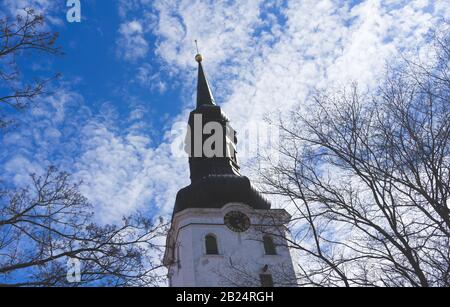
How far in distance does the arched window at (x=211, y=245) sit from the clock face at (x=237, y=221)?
1092 millimetres

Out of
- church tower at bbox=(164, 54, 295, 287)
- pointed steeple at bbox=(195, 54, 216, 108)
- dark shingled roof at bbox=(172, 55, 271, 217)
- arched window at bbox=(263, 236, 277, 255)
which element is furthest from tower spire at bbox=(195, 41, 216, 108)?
arched window at bbox=(263, 236, 277, 255)

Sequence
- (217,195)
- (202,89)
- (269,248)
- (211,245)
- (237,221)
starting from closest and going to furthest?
(211,245), (269,248), (237,221), (217,195), (202,89)

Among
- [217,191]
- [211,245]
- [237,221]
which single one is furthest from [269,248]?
[217,191]

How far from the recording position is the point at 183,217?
29.5 m

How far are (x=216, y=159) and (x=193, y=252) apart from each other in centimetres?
685

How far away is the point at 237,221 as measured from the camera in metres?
29.4

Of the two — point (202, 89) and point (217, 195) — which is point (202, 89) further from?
point (217, 195)

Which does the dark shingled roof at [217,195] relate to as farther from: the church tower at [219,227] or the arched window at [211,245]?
the arched window at [211,245]

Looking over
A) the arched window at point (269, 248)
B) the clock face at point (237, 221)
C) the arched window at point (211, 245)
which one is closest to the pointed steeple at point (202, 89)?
the clock face at point (237, 221)

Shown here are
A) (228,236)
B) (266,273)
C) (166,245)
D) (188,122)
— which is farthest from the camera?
(188,122)

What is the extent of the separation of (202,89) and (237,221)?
13.7 meters
